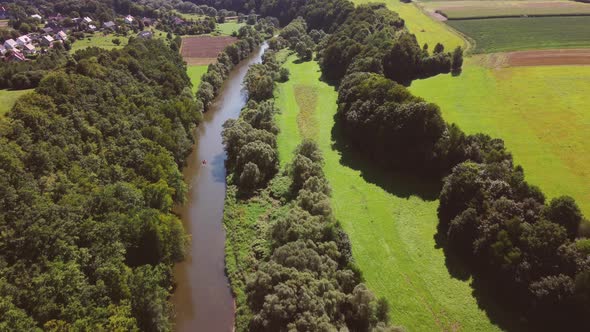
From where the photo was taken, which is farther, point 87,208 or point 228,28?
point 228,28

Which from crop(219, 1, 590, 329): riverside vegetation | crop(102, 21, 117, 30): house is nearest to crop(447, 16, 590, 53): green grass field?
crop(219, 1, 590, 329): riverside vegetation

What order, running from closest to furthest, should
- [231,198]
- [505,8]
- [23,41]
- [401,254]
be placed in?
1. [401,254]
2. [231,198]
3. [23,41]
4. [505,8]

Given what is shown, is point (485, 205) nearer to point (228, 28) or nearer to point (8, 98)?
point (8, 98)

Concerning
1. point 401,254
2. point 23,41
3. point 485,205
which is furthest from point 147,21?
point 485,205

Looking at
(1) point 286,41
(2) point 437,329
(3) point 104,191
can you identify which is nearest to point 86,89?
(3) point 104,191

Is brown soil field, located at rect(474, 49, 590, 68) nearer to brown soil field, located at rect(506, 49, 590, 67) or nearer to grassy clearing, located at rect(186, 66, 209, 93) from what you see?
brown soil field, located at rect(506, 49, 590, 67)

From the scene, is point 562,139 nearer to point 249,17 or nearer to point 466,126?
point 466,126
